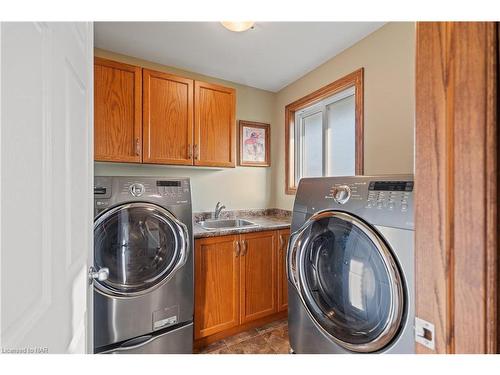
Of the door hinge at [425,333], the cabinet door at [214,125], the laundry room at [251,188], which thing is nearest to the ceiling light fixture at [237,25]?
the laundry room at [251,188]

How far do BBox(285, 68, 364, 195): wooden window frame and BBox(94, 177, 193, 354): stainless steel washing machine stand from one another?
135 centimetres

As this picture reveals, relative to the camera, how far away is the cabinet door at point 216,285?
167cm

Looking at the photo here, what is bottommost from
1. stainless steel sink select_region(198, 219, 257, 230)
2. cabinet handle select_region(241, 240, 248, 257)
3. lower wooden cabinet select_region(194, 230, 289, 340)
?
lower wooden cabinet select_region(194, 230, 289, 340)

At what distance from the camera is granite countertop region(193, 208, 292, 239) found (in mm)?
1722

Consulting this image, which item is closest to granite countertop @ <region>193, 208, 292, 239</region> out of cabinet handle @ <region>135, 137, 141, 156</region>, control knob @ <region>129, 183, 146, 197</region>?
control knob @ <region>129, 183, 146, 197</region>

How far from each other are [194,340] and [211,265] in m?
0.58

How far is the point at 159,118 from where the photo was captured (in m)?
1.80

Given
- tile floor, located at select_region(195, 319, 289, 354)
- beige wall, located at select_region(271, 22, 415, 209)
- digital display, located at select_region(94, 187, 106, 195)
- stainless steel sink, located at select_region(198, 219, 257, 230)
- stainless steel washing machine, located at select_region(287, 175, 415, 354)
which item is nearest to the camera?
stainless steel washing machine, located at select_region(287, 175, 415, 354)

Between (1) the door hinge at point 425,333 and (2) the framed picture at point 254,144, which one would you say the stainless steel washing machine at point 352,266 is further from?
(2) the framed picture at point 254,144

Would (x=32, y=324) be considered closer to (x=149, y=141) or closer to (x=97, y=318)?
(x=97, y=318)

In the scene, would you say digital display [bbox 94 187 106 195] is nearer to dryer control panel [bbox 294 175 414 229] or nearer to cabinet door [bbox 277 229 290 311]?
dryer control panel [bbox 294 175 414 229]

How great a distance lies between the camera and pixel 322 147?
89.6 inches

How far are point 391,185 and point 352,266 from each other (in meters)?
0.42
